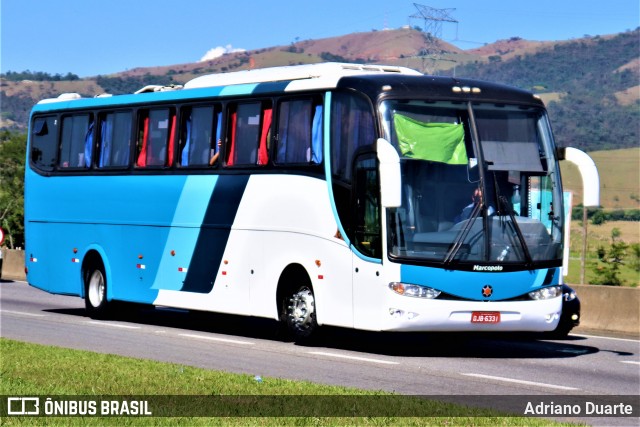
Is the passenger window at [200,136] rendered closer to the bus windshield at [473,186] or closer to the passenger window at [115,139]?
the passenger window at [115,139]

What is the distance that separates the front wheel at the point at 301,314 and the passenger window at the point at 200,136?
2.97 meters

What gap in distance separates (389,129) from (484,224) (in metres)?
1.66

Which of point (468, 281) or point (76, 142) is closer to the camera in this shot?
point (468, 281)

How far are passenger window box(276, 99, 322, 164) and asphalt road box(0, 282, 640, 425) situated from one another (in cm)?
252

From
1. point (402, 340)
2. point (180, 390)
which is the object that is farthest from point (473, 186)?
point (180, 390)

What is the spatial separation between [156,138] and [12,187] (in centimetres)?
4876

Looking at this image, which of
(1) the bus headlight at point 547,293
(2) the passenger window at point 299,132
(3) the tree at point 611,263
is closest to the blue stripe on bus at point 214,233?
(2) the passenger window at point 299,132

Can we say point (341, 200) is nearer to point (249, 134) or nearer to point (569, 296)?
point (249, 134)

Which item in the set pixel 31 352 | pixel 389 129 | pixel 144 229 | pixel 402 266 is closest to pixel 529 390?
pixel 402 266

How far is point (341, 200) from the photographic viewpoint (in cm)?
1756

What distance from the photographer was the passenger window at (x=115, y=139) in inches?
896

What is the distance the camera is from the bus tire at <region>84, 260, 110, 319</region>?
77.3ft

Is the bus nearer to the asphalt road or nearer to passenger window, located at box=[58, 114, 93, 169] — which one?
the asphalt road

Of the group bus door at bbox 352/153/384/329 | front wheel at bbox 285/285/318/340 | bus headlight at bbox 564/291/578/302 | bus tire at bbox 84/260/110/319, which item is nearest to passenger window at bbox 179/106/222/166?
front wheel at bbox 285/285/318/340
